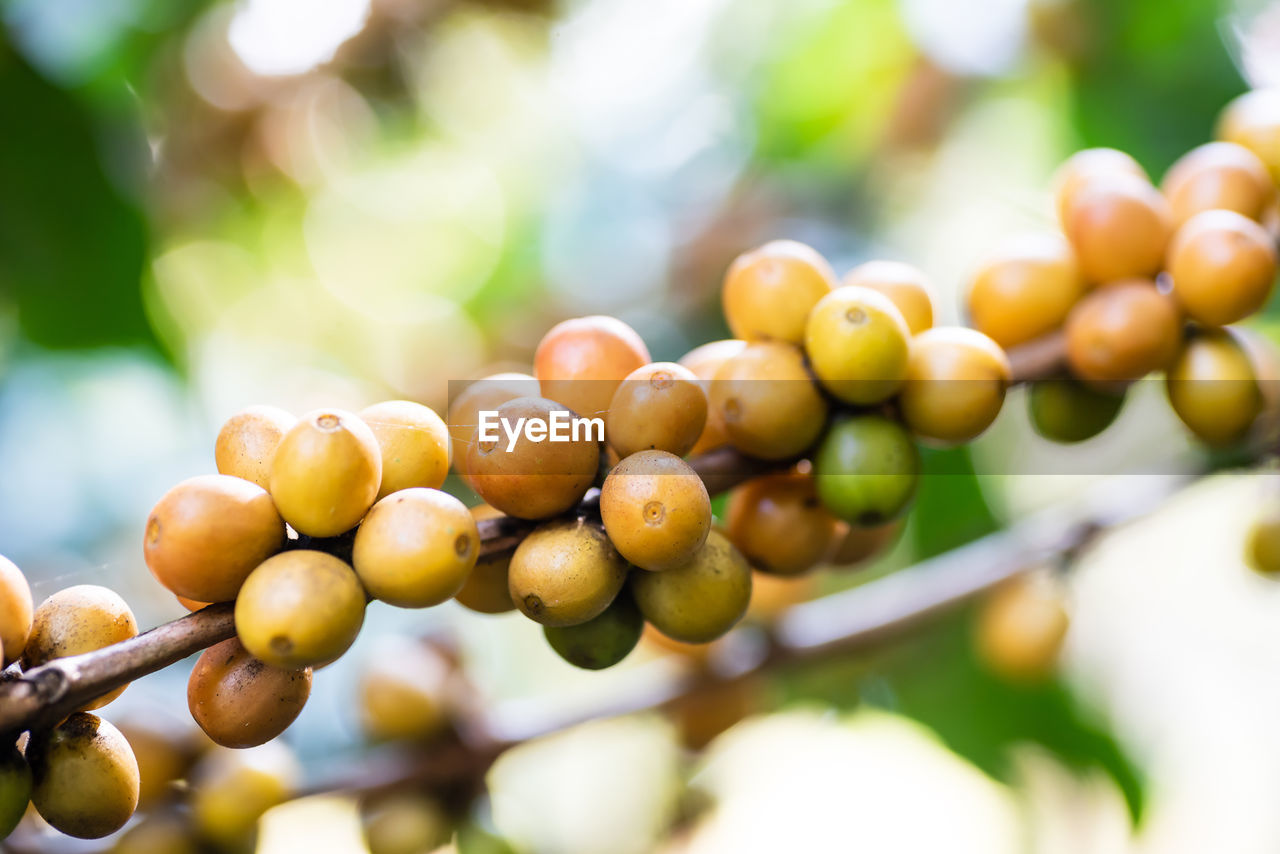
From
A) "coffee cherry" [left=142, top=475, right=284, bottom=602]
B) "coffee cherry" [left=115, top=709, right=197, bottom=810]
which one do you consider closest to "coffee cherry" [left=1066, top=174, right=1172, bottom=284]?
"coffee cherry" [left=142, top=475, right=284, bottom=602]

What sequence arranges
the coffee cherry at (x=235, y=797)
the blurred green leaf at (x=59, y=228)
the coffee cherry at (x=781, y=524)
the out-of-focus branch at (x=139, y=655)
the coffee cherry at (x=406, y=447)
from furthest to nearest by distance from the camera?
the blurred green leaf at (x=59, y=228), the coffee cherry at (x=235, y=797), the coffee cherry at (x=781, y=524), the coffee cherry at (x=406, y=447), the out-of-focus branch at (x=139, y=655)

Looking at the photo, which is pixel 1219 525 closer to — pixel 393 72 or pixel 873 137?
pixel 873 137

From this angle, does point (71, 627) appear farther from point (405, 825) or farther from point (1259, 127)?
point (1259, 127)

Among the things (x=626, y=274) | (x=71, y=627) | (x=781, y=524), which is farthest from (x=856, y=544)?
(x=626, y=274)

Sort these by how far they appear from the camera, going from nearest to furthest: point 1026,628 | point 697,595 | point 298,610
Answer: point 298,610
point 697,595
point 1026,628

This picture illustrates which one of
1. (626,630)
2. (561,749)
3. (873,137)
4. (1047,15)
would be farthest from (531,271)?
(626,630)

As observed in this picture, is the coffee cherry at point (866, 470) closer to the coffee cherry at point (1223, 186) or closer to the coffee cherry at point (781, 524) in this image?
the coffee cherry at point (781, 524)

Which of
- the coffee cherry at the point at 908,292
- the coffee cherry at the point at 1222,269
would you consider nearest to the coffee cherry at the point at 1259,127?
the coffee cherry at the point at 1222,269
